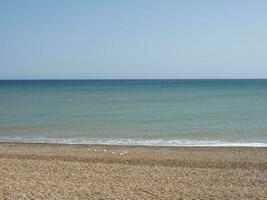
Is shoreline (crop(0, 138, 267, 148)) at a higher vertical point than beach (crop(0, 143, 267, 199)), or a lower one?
lower

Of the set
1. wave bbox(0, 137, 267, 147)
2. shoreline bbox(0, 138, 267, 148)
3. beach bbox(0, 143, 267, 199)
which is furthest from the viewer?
wave bbox(0, 137, 267, 147)

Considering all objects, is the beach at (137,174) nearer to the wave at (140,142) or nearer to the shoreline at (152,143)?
the shoreline at (152,143)

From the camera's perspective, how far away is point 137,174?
14.2 m

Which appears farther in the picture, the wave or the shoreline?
the wave

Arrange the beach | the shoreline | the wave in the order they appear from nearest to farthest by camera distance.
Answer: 1. the beach
2. the shoreline
3. the wave

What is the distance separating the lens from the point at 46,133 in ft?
94.1

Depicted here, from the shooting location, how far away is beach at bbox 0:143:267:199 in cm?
1138

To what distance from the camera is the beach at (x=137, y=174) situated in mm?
11383

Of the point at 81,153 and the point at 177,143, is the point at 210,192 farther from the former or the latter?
the point at 177,143

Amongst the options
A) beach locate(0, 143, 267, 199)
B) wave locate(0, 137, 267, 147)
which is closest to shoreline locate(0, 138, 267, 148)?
wave locate(0, 137, 267, 147)

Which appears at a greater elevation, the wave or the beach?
the beach

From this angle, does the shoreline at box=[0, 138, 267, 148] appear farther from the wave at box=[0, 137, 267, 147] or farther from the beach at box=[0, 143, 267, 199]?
the beach at box=[0, 143, 267, 199]

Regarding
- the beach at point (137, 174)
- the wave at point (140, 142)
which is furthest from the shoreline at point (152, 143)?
the beach at point (137, 174)

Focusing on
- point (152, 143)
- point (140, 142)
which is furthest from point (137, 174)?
point (140, 142)
